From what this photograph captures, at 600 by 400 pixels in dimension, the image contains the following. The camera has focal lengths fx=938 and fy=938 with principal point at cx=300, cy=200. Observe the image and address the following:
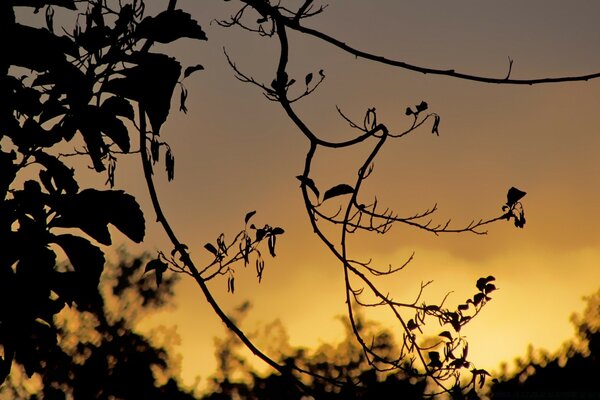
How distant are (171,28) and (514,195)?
8.24 feet

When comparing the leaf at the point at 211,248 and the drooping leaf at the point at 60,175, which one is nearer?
the drooping leaf at the point at 60,175

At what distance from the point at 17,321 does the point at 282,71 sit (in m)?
1.97

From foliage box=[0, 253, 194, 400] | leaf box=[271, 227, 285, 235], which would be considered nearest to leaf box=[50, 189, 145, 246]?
leaf box=[271, 227, 285, 235]

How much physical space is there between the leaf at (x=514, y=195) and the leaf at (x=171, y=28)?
2.42 m

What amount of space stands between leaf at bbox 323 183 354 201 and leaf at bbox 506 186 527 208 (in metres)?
0.93

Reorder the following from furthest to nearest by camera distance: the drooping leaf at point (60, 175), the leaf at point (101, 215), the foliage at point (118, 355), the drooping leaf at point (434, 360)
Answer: the foliage at point (118, 355), the drooping leaf at point (434, 360), the drooping leaf at point (60, 175), the leaf at point (101, 215)

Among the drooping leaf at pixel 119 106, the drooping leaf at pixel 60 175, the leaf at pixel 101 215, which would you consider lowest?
the leaf at pixel 101 215

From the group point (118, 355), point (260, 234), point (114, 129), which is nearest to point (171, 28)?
point (114, 129)

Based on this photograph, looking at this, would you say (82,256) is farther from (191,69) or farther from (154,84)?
(191,69)

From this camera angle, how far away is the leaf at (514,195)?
497cm

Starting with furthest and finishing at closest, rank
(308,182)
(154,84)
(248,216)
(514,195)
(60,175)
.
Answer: (248,216)
(514,195)
(308,182)
(60,175)
(154,84)

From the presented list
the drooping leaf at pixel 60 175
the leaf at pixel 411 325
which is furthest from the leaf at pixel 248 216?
the drooping leaf at pixel 60 175

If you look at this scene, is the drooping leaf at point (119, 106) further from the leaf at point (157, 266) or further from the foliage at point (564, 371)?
the foliage at point (564, 371)

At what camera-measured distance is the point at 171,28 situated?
3.10 metres
